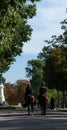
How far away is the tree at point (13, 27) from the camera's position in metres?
29.3

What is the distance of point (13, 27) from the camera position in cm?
3456

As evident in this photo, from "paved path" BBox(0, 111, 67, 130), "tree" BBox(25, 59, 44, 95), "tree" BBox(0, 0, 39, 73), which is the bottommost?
"paved path" BBox(0, 111, 67, 130)

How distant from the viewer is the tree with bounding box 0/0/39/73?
2931 centimetres

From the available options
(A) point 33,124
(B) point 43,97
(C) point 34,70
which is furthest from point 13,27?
(C) point 34,70

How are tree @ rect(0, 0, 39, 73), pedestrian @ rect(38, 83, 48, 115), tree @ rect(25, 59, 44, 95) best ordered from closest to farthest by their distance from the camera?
tree @ rect(0, 0, 39, 73)
pedestrian @ rect(38, 83, 48, 115)
tree @ rect(25, 59, 44, 95)

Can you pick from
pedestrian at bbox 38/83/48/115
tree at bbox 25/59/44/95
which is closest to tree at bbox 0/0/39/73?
pedestrian at bbox 38/83/48/115

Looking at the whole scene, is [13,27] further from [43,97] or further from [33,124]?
[33,124]

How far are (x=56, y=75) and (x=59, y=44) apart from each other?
18.7 meters

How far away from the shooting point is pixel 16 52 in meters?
63.5

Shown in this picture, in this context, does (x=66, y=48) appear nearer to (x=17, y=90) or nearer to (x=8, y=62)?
(x=8, y=62)

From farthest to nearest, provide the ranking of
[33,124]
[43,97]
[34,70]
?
[34,70] → [43,97] → [33,124]

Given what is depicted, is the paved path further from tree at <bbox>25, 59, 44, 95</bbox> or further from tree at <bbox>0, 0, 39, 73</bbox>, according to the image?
tree at <bbox>25, 59, 44, 95</bbox>

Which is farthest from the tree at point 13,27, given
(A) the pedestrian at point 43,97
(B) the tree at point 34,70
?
(B) the tree at point 34,70

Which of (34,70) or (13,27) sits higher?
(34,70)
